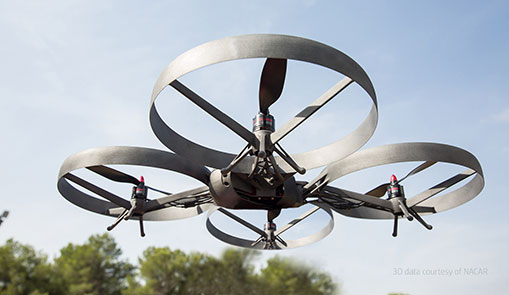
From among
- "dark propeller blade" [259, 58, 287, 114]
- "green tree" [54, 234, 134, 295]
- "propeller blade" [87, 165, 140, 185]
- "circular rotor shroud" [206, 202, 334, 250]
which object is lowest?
"propeller blade" [87, 165, 140, 185]

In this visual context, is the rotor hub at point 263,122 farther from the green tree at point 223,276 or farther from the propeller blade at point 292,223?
the green tree at point 223,276

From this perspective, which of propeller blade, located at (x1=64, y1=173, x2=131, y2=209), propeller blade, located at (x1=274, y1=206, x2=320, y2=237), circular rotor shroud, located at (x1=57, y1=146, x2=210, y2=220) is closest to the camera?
circular rotor shroud, located at (x1=57, y1=146, x2=210, y2=220)

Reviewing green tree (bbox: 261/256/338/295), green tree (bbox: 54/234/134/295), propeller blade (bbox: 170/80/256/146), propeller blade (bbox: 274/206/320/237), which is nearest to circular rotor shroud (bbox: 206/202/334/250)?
propeller blade (bbox: 274/206/320/237)

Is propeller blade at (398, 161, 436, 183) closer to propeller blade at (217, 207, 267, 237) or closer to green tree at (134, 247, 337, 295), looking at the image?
propeller blade at (217, 207, 267, 237)

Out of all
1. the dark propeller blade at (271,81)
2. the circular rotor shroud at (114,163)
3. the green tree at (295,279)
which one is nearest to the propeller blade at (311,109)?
the dark propeller blade at (271,81)

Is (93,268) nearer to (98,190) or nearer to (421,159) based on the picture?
(98,190)

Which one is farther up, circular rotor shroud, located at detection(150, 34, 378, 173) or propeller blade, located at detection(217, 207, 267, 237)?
propeller blade, located at detection(217, 207, 267, 237)

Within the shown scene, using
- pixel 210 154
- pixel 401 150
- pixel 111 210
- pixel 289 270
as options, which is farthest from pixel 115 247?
pixel 401 150
